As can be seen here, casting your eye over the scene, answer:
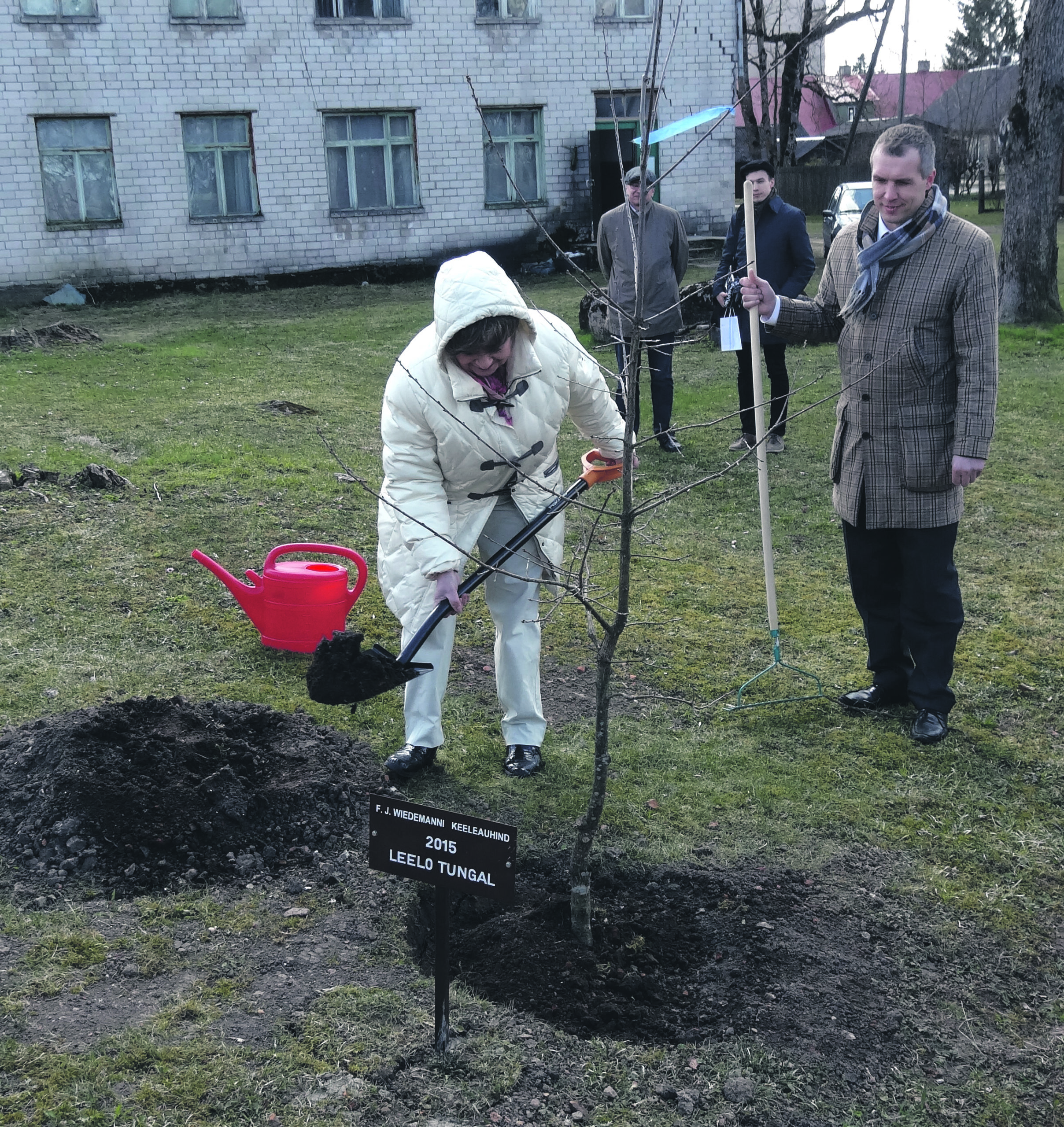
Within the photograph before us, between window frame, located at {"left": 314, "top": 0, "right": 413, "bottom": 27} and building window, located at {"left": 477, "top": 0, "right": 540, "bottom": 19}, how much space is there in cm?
129

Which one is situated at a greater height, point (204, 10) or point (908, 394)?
point (204, 10)

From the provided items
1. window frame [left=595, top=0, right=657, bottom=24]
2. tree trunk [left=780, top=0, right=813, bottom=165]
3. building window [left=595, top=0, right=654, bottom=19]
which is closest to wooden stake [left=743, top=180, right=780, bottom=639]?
window frame [left=595, top=0, right=657, bottom=24]

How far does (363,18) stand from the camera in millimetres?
18719

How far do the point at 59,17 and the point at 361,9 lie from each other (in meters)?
4.68

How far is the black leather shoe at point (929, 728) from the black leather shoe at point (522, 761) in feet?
4.74

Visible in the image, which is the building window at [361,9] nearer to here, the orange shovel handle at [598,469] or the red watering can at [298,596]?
the red watering can at [298,596]

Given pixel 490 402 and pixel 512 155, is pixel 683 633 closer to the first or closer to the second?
pixel 490 402

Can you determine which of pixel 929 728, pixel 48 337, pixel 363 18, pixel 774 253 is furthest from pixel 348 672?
pixel 363 18

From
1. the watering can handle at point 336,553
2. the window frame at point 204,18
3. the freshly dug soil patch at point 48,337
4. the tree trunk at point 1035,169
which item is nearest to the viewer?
the watering can handle at point 336,553

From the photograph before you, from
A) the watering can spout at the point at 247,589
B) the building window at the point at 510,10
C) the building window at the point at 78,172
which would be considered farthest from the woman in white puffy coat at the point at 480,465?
the building window at the point at 510,10

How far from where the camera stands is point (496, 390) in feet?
12.1

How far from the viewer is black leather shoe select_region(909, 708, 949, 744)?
4359mm

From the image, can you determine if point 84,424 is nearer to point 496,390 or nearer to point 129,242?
point 496,390

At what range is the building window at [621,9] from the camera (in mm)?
19750
